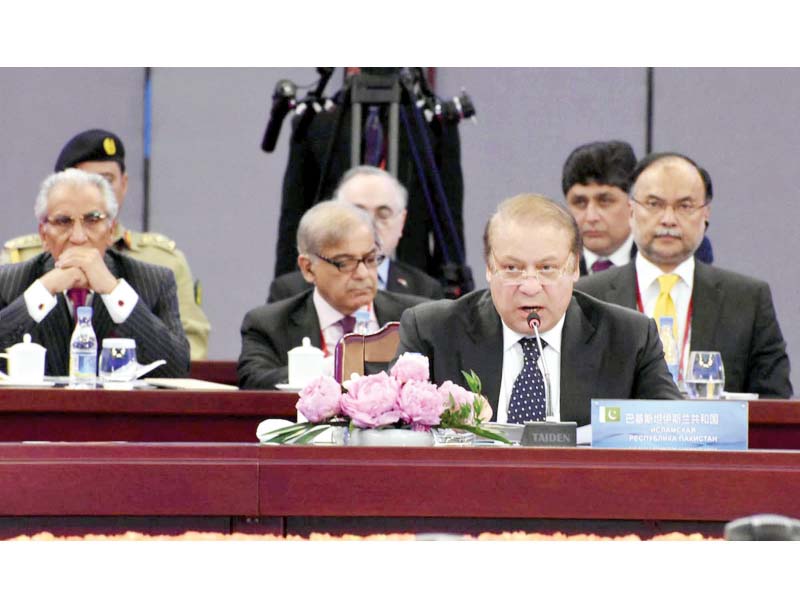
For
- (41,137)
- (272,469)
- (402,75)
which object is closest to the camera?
(272,469)

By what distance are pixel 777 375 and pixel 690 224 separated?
496mm

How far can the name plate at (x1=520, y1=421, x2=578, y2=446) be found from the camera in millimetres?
2422

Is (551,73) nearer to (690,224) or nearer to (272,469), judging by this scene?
(690,224)

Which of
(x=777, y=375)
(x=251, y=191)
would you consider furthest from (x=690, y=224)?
(x=251, y=191)

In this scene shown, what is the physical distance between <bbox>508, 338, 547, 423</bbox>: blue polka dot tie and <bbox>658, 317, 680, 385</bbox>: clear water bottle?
36.0 inches

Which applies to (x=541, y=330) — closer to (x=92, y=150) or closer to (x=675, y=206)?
(x=675, y=206)

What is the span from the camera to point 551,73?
6977 millimetres

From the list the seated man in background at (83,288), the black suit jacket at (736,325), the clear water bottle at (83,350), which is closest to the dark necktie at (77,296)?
the seated man in background at (83,288)

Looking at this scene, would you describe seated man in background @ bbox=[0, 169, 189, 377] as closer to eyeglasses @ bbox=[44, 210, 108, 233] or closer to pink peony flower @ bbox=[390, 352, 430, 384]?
eyeglasses @ bbox=[44, 210, 108, 233]

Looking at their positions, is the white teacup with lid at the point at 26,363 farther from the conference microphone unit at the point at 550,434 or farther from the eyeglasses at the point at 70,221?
the conference microphone unit at the point at 550,434

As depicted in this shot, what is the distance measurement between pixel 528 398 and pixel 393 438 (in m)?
0.73

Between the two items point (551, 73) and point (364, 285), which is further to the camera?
point (551, 73)

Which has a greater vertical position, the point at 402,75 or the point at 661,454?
the point at 402,75

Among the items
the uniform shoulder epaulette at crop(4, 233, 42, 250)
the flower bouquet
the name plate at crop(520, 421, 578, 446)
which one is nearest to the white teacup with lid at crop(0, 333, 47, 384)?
the uniform shoulder epaulette at crop(4, 233, 42, 250)
